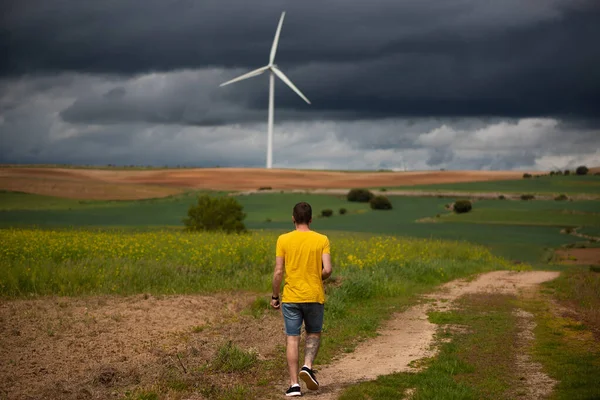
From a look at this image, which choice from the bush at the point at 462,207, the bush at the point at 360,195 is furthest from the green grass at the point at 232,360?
the bush at the point at 360,195

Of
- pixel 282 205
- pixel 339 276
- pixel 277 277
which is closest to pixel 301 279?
pixel 277 277

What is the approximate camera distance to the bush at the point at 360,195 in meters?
98.4

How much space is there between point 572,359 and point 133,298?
12810mm

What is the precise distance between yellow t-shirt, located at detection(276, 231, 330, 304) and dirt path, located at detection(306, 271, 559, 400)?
1.63 metres

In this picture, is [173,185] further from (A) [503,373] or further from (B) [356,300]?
(A) [503,373]

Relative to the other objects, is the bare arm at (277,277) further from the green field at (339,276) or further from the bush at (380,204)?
the bush at (380,204)

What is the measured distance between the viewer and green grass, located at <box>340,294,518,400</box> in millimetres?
10852

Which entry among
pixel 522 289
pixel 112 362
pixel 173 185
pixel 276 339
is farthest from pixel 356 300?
pixel 173 185

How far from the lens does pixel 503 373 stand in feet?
41.2

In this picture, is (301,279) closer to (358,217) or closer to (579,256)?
(579,256)

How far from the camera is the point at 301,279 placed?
1052cm

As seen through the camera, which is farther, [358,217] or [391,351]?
[358,217]

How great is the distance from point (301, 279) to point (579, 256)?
4399cm

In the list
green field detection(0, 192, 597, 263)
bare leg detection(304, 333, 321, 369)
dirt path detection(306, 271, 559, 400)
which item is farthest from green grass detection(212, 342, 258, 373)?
green field detection(0, 192, 597, 263)
